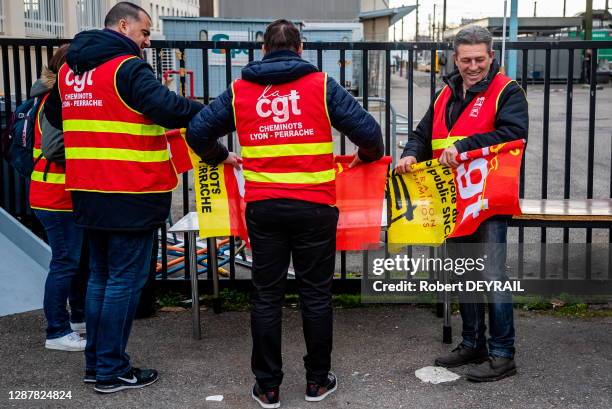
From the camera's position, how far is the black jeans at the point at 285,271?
163 inches

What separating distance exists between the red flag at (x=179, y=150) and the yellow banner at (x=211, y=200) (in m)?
0.05

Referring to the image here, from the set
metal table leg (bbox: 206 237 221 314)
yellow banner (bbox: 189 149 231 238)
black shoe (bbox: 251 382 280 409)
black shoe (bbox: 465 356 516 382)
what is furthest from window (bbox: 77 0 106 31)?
black shoe (bbox: 465 356 516 382)

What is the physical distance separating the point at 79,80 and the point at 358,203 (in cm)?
181

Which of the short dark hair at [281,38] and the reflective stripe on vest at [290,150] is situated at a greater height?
the short dark hair at [281,38]

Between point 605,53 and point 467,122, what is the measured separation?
37.4 meters

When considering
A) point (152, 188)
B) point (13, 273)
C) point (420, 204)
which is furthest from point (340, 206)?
point (13, 273)

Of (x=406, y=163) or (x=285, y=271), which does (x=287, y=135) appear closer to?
(x=285, y=271)

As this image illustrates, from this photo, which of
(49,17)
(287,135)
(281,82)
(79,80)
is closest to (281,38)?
(281,82)

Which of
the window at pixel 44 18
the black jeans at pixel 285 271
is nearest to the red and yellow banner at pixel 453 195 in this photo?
the black jeans at pixel 285 271

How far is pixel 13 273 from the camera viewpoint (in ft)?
20.3

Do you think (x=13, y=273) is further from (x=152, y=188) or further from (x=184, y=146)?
(x=152, y=188)

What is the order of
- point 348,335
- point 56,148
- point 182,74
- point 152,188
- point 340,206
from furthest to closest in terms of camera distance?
point 182,74, point 348,335, point 340,206, point 56,148, point 152,188

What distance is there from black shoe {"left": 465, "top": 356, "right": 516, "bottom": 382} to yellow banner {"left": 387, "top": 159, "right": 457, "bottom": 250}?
787mm

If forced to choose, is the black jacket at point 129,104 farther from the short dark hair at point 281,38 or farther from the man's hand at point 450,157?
the man's hand at point 450,157
